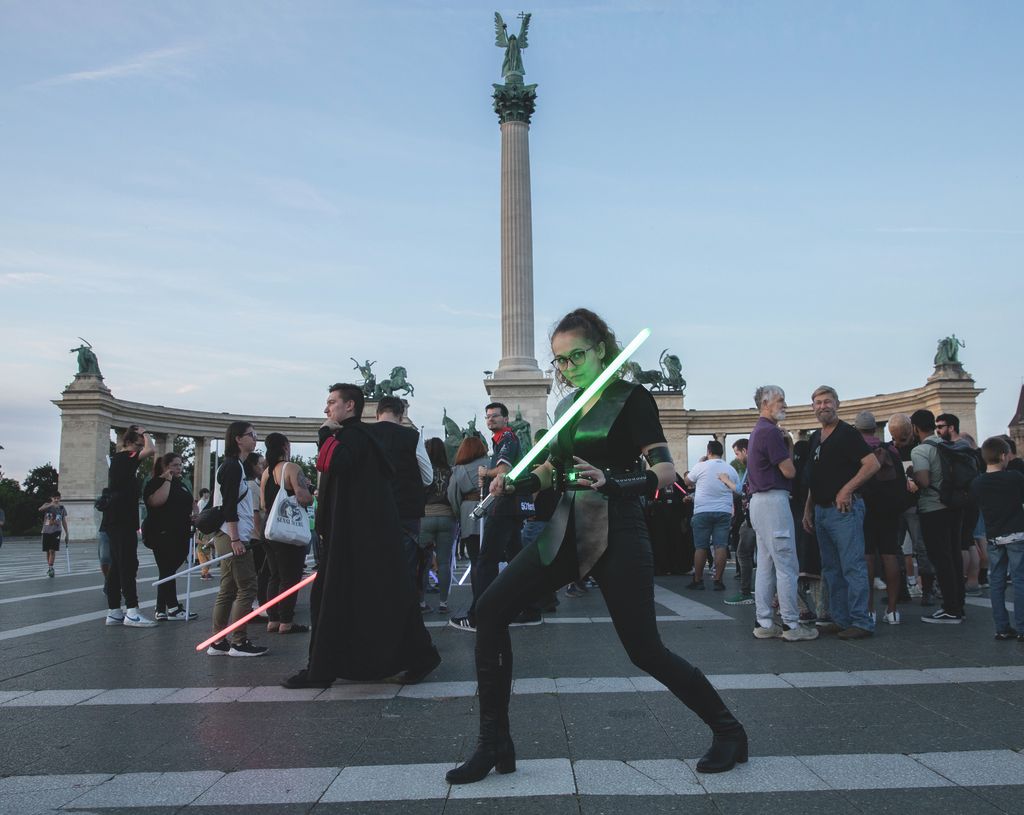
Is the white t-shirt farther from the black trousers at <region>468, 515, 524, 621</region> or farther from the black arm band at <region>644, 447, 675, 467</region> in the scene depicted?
the black arm band at <region>644, 447, 675, 467</region>

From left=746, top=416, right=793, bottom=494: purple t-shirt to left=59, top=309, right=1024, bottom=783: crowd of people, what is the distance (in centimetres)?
1

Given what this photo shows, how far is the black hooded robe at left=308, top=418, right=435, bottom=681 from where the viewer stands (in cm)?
539

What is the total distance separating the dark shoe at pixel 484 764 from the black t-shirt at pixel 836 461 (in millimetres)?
4702

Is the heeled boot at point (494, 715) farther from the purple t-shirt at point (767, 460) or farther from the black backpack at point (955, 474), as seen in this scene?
the black backpack at point (955, 474)

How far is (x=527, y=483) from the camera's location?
12.5 feet

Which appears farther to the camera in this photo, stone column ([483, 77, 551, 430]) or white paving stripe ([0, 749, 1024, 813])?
stone column ([483, 77, 551, 430])

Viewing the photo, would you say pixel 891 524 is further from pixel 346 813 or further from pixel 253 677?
pixel 346 813

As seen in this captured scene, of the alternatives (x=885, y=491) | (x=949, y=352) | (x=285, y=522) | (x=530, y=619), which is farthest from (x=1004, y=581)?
(x=949, y=352)

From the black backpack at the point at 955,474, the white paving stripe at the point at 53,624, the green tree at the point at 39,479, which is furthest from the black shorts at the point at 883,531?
the green tree at the point at 39,479

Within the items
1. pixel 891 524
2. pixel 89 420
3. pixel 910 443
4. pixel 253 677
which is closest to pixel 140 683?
pixel 253 677

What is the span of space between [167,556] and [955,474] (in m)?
8.36

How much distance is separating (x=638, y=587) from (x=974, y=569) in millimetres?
9058

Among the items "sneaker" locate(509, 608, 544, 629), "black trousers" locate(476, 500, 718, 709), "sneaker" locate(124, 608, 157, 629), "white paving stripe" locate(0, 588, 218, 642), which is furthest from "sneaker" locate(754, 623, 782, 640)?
"white paving stripe" locate(0, 588, 218, 642)

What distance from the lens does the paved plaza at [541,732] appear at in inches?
130
